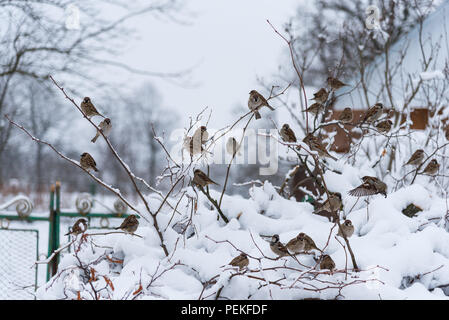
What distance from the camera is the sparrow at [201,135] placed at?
150cm

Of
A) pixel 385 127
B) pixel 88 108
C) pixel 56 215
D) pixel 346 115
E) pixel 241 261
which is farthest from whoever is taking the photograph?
pixel 56 215

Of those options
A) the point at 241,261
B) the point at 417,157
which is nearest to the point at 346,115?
the point at 417,157

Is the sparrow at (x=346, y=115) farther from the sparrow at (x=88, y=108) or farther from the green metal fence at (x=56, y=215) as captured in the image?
the green metal fence at (x=56, y=215)

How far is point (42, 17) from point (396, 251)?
22.2 ft

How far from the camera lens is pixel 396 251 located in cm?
146

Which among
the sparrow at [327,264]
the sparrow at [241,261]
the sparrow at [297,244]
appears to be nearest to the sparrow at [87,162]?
the sparrow at [241,261]

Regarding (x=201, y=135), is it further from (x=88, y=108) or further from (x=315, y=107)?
(x=315, y=107)

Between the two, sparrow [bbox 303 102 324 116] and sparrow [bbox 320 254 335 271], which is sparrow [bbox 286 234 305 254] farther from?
sparrow [bbox 303 102 324 116]

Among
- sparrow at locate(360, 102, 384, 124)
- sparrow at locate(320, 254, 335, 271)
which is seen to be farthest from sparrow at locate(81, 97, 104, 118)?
sparrow at locate(360, 102, 384, 124)

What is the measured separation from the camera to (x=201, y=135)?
4.98 feet

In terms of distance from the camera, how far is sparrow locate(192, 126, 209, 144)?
150 centimetres
